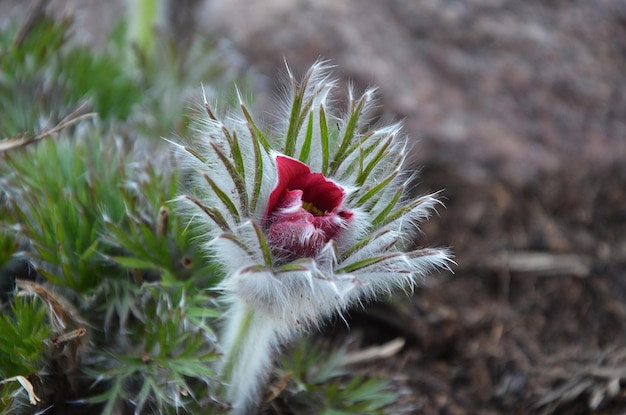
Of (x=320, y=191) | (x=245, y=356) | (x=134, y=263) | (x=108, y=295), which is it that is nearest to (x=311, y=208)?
(x=320, y=191)

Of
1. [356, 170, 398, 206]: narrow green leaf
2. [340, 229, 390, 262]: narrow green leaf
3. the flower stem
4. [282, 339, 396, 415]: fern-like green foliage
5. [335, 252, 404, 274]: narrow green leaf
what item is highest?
[356, 170, 398, 206]: narrow green leaf

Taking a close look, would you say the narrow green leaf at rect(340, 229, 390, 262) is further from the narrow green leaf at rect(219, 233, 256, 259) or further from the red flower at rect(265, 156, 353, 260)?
the narrow green leaf at rect(219, 233, 256, 259)

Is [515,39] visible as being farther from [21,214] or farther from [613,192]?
[21,214]

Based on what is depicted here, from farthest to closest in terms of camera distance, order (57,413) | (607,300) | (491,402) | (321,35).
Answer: (321,35)
(607,300)
(491,402)
(57,413)

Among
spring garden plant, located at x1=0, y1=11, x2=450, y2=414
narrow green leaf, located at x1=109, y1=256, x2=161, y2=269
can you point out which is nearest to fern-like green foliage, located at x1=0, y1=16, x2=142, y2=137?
spring garden plant, located at x1=0, y1=11, x2=450, y2=414

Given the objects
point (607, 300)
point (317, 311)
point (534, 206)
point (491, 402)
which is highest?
point (317, 311)

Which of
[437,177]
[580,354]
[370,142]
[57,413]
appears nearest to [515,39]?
[437,177]

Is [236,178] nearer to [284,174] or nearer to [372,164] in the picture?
[284,174]
